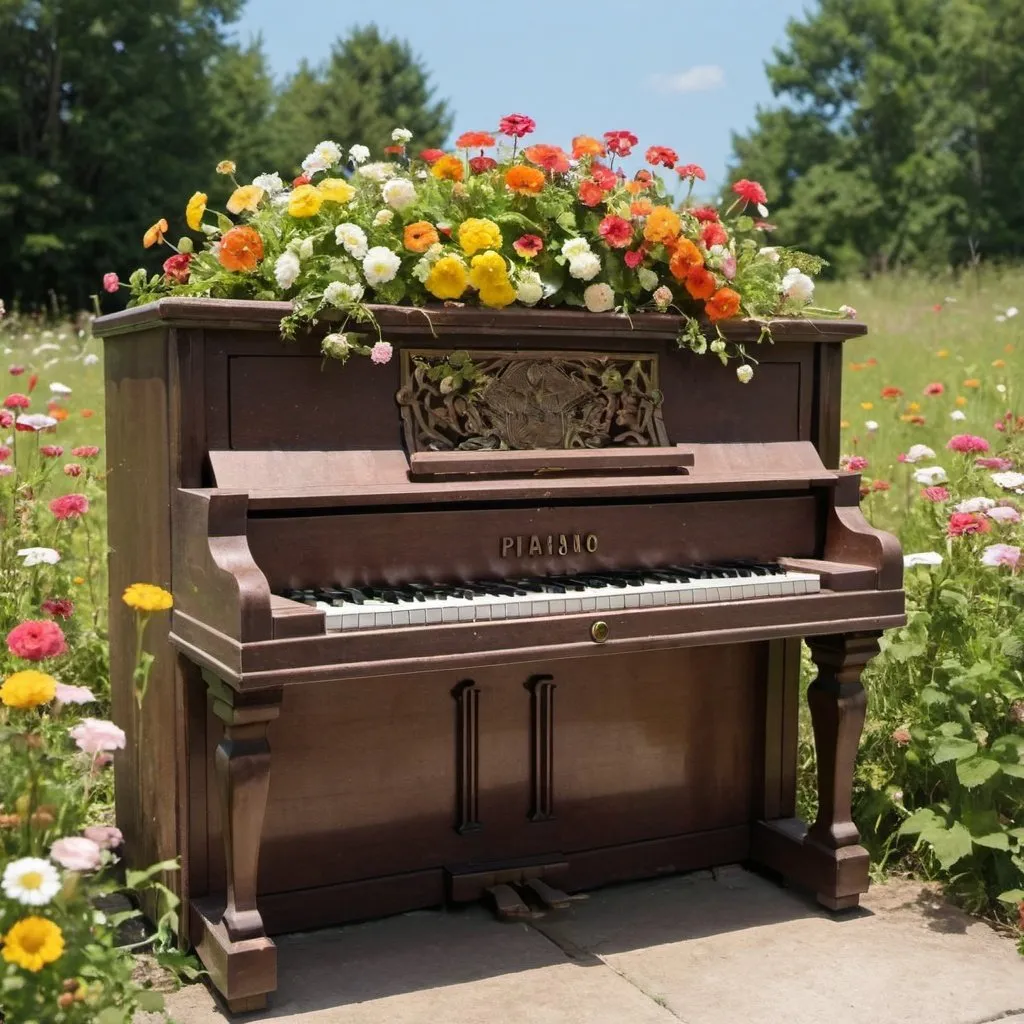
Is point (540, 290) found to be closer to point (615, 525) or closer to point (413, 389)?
point (413, 389)

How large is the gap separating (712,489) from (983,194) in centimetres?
3318

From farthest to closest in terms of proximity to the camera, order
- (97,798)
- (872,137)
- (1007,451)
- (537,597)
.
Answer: (872,137)
(1007,451)
(97,798)
(537,597)

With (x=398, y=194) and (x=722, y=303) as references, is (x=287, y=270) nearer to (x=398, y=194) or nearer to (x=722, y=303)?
(x=398, y=194)

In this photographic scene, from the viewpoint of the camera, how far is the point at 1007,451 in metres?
4.96

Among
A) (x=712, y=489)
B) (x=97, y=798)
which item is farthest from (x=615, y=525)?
(x=97, y=798)

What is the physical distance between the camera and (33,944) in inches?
87.8

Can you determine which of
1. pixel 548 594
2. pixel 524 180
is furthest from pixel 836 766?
pixel 524 180

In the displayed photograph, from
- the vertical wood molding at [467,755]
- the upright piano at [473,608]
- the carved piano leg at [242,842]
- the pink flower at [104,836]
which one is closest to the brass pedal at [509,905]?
the upright piano at [473,608]

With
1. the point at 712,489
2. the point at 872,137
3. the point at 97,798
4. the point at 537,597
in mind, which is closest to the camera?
the point at 537,597

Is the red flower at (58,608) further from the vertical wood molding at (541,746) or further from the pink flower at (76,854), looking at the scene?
the pink flower at (76,854)

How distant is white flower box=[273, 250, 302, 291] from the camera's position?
3.13m

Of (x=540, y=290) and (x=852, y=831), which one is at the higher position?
(x=540, y=290)

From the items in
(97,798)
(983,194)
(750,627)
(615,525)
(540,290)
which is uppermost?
(983,194)

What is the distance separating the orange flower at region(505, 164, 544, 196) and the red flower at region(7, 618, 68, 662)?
160 centimetres
